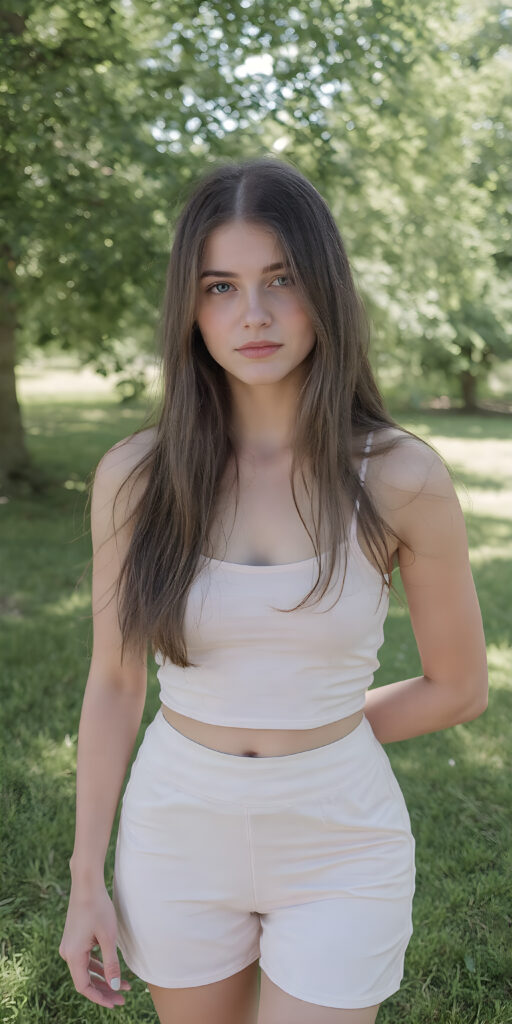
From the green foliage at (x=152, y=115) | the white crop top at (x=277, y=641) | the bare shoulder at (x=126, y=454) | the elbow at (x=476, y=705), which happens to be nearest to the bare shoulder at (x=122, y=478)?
the bare shoulder at (x=126, y=454)

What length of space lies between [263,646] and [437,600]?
36cm

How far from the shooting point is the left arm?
1.72 m

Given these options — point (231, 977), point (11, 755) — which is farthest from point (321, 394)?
point (11, 755)

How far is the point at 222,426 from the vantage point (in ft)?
6.54

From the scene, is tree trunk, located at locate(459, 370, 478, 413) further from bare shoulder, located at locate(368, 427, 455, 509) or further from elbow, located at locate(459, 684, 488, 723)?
bare shoulder, located at locate(368, 427, 455, 509)

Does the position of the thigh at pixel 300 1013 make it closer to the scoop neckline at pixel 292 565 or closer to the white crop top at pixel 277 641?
the white crop top at pixel 277 641

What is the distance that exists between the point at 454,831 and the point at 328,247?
2.67 meters

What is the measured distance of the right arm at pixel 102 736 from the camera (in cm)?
177

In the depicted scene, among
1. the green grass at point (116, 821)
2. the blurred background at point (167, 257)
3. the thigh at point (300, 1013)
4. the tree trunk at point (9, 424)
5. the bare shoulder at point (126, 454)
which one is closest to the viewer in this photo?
the thigh at point (300, 1013)

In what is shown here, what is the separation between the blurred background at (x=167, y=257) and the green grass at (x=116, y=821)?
0.01m

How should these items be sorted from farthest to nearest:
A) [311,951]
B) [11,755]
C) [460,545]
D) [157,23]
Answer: [157,23] → [11,755] → [460,545] → [311,951]

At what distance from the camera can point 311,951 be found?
161cm

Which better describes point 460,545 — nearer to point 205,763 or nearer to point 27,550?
point 205,763

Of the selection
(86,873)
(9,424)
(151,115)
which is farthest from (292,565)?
(9,424)
